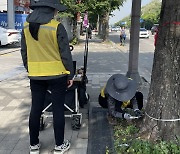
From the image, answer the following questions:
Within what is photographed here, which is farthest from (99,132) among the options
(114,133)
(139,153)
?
(139,153)

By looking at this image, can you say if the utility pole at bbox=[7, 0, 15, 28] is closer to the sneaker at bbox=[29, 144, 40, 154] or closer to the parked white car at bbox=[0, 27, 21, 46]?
Result: the parked white car at bbox=[0, 27, 21, 46]

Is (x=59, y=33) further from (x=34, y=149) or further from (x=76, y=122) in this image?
(x=76, y=122)

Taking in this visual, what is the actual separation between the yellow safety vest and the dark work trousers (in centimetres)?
13

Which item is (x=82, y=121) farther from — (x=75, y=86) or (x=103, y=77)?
(x=103, y=77)

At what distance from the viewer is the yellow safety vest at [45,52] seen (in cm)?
331

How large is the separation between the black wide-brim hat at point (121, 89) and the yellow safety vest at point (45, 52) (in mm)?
1009

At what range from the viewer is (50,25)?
10.8 ft

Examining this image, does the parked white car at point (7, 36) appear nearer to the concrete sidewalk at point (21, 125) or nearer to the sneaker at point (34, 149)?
the concrete sidewalk at point (21, 125)

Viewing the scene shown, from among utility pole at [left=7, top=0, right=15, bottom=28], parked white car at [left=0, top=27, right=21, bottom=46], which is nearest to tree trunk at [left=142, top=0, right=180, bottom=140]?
parked white car at [left=0, top=27, right=21, bottom=46]

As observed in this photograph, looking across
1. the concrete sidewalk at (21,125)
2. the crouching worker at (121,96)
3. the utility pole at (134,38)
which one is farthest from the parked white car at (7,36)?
the crouching worker at (121,96)

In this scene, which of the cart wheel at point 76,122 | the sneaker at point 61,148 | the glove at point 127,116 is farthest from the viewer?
the cart wheel at point 76,122

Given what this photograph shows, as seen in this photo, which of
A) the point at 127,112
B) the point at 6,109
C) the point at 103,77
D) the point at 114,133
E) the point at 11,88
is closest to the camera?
the point at 114,133

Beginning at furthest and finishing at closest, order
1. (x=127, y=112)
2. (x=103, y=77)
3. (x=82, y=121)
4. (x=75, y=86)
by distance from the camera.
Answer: (x=103, y=77) → (x=82, y=121) → (x=75, y=86) → (x=127, y=112)

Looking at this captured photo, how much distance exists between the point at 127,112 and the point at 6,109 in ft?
8.20
